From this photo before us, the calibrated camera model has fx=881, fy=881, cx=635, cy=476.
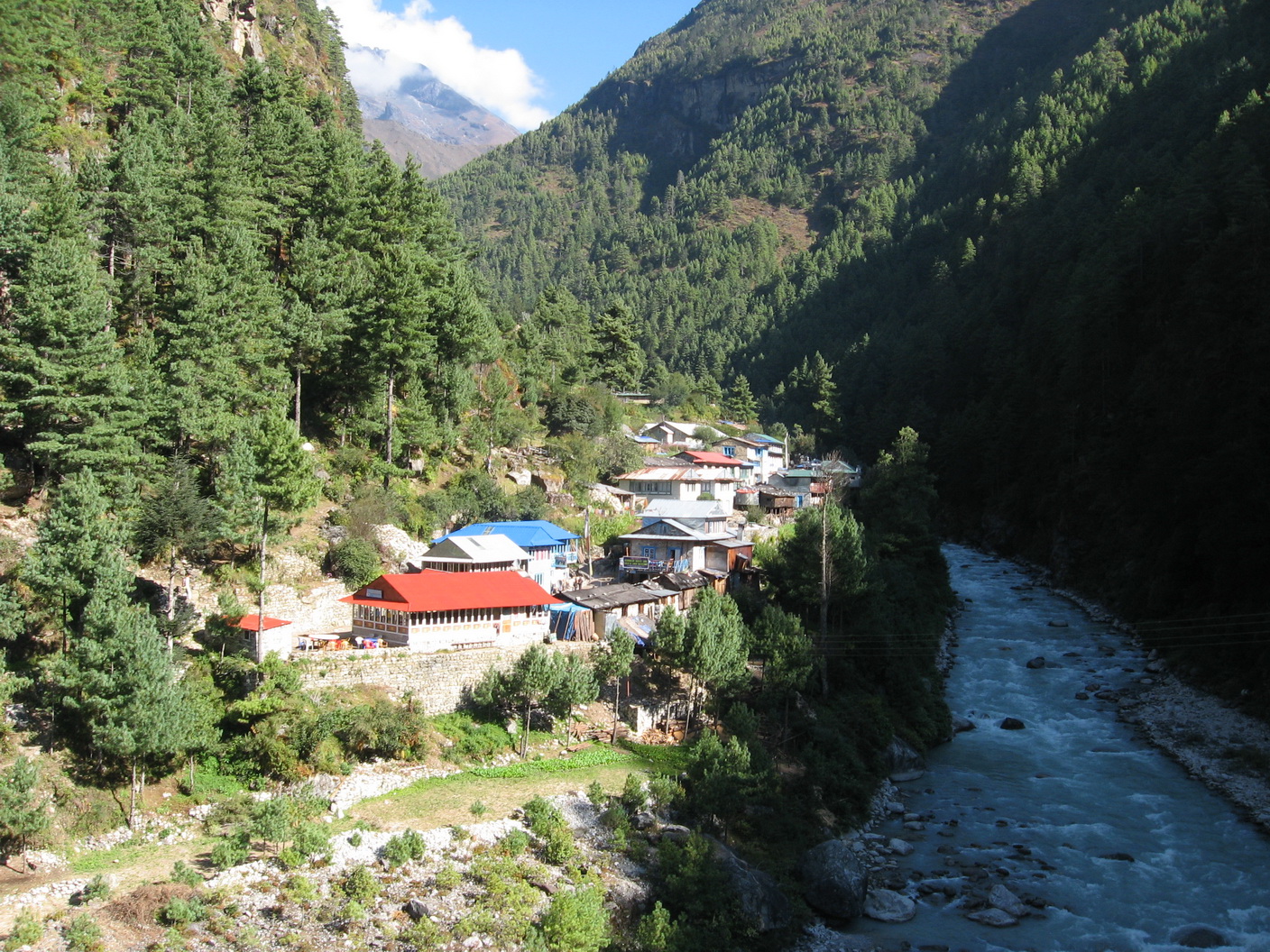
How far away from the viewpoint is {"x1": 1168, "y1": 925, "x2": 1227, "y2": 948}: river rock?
22906 mm

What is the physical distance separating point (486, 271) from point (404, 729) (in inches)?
6024

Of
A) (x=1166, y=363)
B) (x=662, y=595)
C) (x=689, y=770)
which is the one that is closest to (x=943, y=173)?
(x=1166, y=363)

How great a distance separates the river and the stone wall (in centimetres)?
1438

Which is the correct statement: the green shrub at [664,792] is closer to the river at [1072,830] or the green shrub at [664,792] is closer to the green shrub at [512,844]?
the green shrub at [512,844]

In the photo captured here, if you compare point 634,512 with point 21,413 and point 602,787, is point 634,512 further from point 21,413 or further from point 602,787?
point 21,413

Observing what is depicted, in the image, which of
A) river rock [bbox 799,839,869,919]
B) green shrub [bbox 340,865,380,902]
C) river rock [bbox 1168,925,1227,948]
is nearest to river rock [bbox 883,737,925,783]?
river rock [bbox 799,839,869,919]

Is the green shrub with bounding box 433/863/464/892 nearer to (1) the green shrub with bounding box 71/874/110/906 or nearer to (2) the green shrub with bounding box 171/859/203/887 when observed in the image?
(2) the green shrub with bounding box 171/859/203/887

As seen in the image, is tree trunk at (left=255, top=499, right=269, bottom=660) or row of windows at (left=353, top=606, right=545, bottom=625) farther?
row of windows at (left=353, top=606, right=545, bottom=625)

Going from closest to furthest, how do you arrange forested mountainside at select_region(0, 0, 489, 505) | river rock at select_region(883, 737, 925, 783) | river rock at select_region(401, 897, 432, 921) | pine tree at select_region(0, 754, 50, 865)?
pine tree at select_region(0, 754, 50, 865) → river rock at select_region(401, 897, 432, 921) → forested mountainside at select_region(0, 0, 489, 505) → river rock at select_region(883, 737, 925, 783)

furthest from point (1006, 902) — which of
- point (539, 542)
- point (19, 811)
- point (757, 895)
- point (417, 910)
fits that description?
point (19, 811)

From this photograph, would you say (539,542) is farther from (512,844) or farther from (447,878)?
(447,878)

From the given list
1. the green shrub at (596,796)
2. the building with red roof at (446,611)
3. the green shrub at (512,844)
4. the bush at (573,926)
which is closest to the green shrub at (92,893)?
the green shrub at (512,844)

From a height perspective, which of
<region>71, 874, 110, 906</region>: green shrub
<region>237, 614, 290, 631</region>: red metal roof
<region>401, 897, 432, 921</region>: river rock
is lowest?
<region>401, 897, 432, 921</region>: river rock

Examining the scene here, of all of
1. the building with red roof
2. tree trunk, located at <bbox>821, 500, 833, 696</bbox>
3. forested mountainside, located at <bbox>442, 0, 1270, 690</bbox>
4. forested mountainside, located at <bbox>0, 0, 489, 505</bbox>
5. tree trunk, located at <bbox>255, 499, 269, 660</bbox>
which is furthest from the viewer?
forested mountainside, located at <bbox>442, 0, 1270, 690</bbox>
